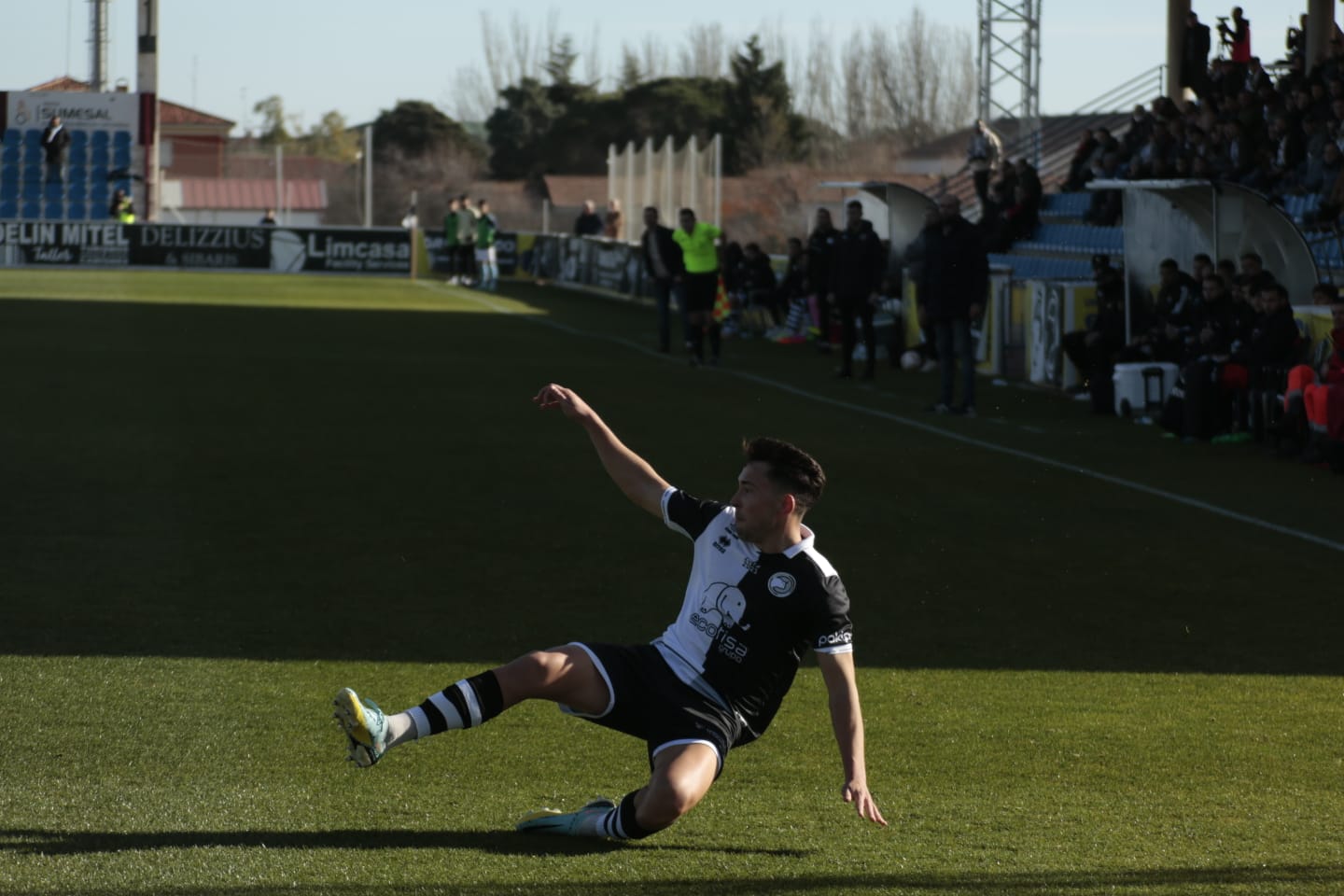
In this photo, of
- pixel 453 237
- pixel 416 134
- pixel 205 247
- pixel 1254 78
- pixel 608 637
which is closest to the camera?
pixel 608 637

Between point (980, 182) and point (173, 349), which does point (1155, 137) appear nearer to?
point (980, 182)

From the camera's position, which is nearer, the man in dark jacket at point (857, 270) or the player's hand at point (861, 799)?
the player's hand at point (861, 799)

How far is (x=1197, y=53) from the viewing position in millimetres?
30641

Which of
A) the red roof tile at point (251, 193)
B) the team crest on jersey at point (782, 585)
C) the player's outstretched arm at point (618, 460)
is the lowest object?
the team crest on jersey at point (782, 585)

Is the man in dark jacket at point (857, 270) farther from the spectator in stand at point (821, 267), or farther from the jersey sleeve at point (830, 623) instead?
the jersey sleeve at point (830, 623)

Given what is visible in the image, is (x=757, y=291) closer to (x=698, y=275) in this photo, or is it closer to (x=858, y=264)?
(x=698, y=275)

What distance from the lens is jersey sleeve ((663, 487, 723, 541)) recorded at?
5.61 meters

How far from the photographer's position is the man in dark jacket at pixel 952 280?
17344 mm

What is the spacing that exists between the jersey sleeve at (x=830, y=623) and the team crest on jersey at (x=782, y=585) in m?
0.08

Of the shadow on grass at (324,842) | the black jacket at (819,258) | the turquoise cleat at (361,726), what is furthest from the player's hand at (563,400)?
the black jacket at (819,258)

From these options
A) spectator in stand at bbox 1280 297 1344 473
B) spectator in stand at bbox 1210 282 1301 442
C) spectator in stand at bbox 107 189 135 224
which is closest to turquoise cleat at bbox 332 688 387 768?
spectator in stand at bbox 1280 297 1344 473

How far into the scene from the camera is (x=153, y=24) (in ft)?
167

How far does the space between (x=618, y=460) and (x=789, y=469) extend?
2.54 ft

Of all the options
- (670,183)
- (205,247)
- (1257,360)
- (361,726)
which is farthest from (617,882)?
(205,247)
